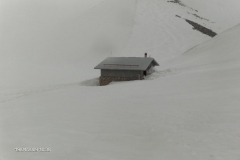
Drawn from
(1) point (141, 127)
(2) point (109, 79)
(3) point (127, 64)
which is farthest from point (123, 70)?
(1) point (141, 127)

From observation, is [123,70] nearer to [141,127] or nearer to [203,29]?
[141,127]

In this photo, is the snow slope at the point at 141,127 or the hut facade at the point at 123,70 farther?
the hut facade at the point at 123,70

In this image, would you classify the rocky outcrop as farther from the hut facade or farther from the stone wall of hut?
the stone wall of hut

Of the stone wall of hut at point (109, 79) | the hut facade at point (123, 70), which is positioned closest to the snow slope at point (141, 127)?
the hut facade at point (123, 70)

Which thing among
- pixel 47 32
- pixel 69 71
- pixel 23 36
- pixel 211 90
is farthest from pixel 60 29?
pixel 211 90

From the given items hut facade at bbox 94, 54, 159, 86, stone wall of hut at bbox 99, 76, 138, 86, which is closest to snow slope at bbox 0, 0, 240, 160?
hut facade at bbox 94, 54, 159, 86

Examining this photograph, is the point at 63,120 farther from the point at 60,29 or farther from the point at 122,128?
the point at 60,29

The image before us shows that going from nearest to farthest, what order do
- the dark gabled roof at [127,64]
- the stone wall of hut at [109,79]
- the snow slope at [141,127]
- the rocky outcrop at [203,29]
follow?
1. the snow slope at [141,127]
2. the dark gabled roof at [127,64]
3. the stone wall of hut at [109,79]
4. the rocky outcrop at [203,29]

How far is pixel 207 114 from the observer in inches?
470

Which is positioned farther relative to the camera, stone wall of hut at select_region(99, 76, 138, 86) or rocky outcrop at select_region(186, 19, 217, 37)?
rocky outcrop at select_region(186, 19, 217, 37)

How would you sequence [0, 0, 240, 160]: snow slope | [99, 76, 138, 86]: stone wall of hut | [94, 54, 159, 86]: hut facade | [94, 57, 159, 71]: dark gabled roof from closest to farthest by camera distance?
[0, 0, 240, 160]: snow slope → [94, 57, 159, 71]: dark gabled roof → [94, 54, 159, 86]: hut facade → [99, 76, 138, 86]: stone wall of hut

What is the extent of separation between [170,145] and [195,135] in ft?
4.95

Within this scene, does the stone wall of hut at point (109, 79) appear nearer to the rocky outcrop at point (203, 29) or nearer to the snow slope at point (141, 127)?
the snow slope at point (141, 127)

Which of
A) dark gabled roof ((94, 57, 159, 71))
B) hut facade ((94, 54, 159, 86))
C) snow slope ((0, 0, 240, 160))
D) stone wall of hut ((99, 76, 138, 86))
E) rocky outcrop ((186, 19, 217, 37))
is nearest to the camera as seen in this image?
snow slope ((0, 0, 240, 160))
